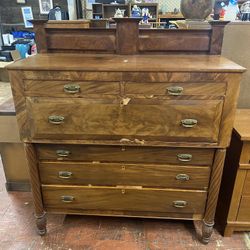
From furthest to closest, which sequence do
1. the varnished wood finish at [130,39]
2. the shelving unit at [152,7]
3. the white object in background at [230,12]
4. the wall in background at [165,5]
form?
1. the wall in background at [165,5]
2. the shelving unit at [152,7]
3. the white object in background at [230,12]
4. the varnished wood finish at [130,39]

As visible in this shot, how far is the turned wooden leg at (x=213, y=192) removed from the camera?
49.6 inches

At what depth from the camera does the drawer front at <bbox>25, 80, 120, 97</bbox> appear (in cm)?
114

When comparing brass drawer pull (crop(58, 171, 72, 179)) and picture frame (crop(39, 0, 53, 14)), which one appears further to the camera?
picture frame (crop(39, 0, 53, 14))

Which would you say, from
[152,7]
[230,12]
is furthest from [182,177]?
[152,7]

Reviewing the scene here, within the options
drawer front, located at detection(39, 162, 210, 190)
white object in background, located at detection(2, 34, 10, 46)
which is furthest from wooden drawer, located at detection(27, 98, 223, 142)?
white object in background, located at detection(2, 34, 10, 46)

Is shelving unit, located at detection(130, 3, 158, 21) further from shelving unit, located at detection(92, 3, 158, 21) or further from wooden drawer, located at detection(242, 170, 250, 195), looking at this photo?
wooden drawer, located at detection(242, 170, 250, 195)

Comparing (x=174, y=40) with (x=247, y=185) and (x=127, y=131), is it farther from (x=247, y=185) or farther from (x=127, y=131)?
(x=247, y=185)

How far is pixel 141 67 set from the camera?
1.12 meters

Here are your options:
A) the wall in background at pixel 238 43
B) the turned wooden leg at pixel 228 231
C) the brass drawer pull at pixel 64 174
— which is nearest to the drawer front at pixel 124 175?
the brass drawer pull at pixel 64 174

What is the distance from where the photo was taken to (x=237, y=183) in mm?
1379

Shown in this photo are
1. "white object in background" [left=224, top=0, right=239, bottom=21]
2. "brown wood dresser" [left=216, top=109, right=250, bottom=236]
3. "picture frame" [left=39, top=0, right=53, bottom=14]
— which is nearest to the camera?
"brown wood dresser" [left=216, top=109, right=250, bottom=236]

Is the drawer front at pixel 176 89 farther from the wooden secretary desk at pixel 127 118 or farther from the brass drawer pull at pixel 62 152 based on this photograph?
the brass drawer pull at pixel 62 152

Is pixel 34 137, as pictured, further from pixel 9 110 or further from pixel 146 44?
pixel 146 44

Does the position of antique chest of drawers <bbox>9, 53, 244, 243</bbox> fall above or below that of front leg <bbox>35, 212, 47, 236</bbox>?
above
